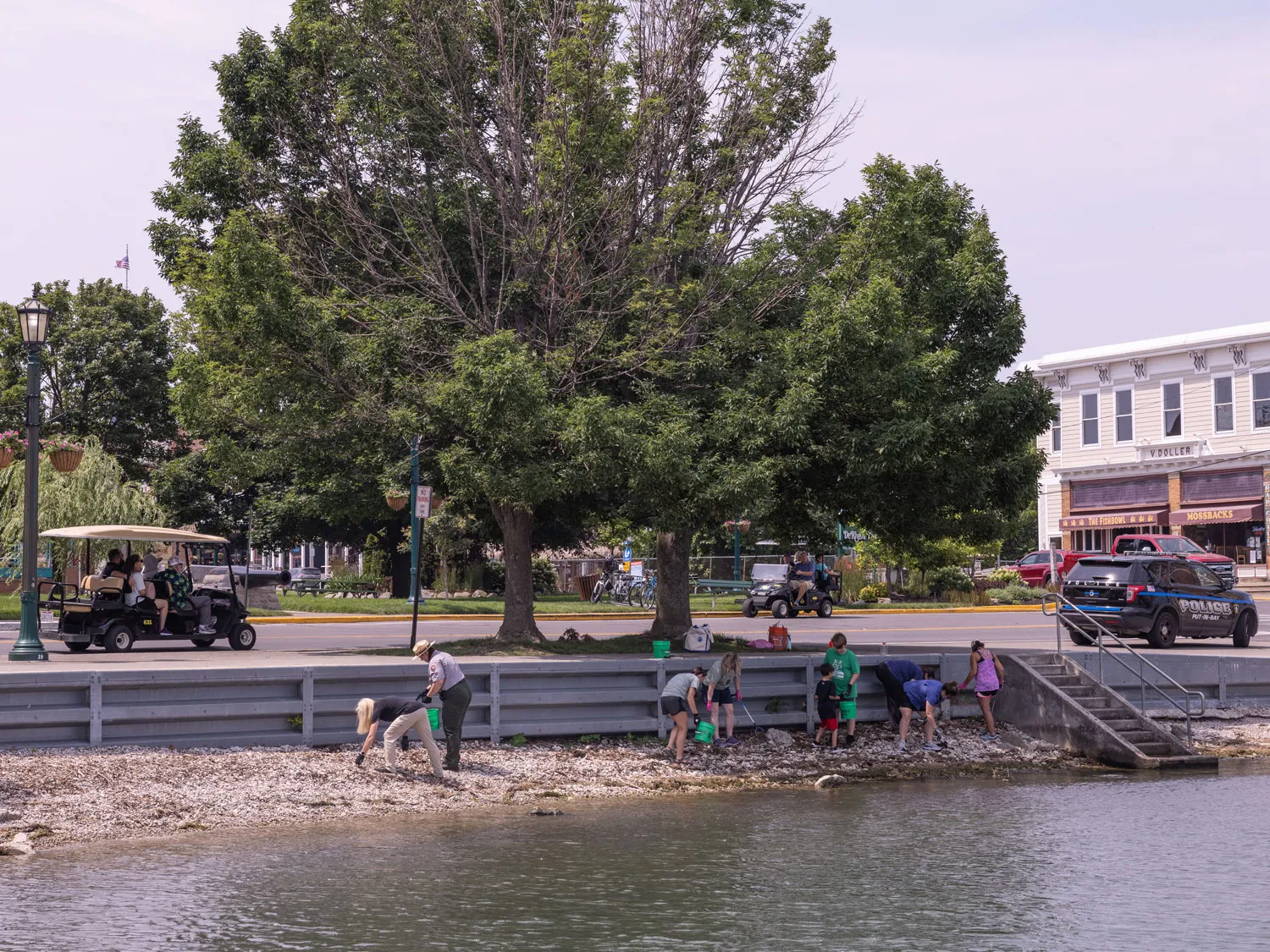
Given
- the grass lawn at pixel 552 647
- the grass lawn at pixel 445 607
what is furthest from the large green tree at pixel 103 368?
the grass lawn at pixel 552 647

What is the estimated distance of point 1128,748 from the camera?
67.2ft

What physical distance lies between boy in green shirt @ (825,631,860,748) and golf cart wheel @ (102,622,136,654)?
12.3 m

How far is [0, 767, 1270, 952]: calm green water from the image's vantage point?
33.3 ft

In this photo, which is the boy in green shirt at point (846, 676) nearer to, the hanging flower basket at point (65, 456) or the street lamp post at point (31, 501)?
the street lamp post at point (31, 501)

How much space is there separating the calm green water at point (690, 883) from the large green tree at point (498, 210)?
8.67 m

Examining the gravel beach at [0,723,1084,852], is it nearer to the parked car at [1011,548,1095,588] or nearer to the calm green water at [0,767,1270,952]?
the calm green water at [0,767,1270,952]

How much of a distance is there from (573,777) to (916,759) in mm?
5315

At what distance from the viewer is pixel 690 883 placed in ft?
39.4

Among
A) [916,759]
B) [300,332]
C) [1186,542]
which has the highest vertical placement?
[300,332]

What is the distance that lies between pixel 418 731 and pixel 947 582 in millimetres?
37157

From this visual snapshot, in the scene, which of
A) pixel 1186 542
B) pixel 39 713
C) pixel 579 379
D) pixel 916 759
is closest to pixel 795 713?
pixel 916 759

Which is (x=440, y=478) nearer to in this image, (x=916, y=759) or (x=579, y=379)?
(x=579, y=379)

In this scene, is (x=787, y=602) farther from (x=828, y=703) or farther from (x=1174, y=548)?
(x=828, y=703)

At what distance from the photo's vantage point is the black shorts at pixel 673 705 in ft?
61.3
